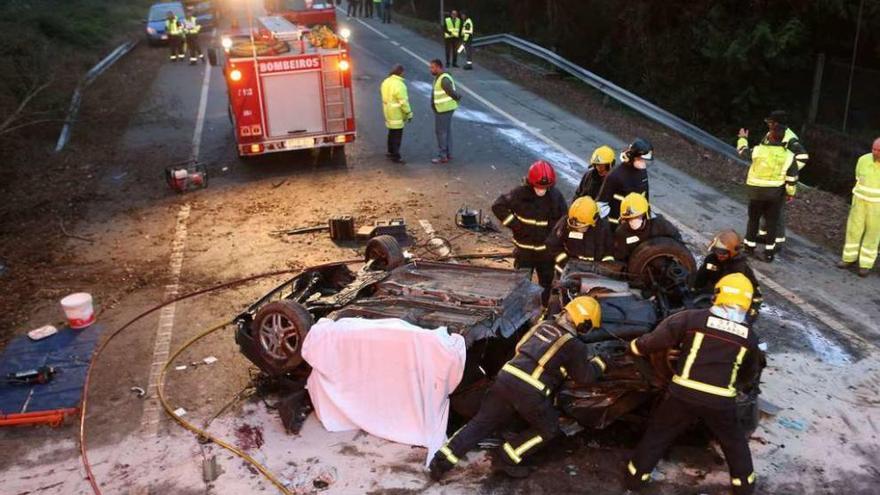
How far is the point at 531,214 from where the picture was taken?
731cm

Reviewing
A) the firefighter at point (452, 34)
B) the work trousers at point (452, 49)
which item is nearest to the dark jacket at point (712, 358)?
the firefighter at point (452, 34)

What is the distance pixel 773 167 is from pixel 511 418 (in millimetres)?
5024

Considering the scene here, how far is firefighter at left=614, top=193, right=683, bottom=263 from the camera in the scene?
6.61m

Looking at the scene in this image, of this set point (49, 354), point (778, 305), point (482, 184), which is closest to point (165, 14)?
point (482, 184)

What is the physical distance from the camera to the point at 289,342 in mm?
6098

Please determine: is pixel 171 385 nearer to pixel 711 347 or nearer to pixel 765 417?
pixel 711 347

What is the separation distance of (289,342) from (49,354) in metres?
2.57

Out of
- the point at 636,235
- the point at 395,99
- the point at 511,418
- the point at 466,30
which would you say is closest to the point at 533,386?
the point at 511,418

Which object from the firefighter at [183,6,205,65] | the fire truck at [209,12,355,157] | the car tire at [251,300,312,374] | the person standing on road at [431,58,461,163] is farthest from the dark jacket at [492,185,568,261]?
the firefighter at [183,6,205,65]

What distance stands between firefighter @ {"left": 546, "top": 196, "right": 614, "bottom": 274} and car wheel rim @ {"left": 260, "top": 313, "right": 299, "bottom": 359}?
2431mm

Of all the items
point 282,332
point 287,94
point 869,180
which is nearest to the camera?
point 282,332

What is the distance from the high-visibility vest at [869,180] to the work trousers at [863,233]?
65 mm

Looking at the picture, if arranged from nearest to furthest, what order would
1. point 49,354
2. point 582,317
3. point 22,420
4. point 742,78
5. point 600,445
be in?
1. point 582,317
2. point 600,445
3. point 22,420
4. point 49,354
5. point 742,78

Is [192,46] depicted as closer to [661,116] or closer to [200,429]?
[661,116]
